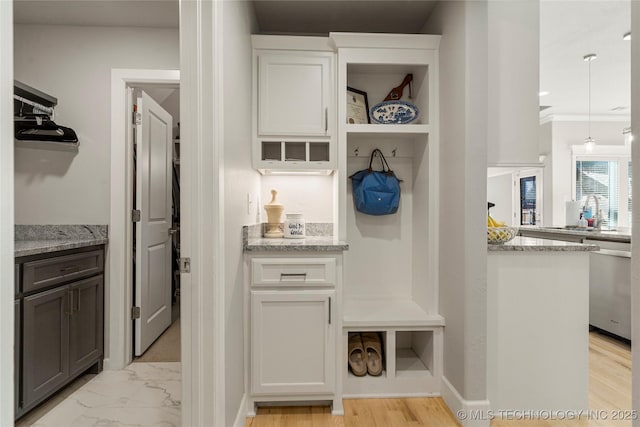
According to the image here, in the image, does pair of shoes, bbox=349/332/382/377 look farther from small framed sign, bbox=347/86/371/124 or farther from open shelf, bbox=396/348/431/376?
small framed sign, bbox=347/86/371/124

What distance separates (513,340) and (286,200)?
5.52ft

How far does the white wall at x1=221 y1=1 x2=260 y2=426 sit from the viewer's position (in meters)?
1.56

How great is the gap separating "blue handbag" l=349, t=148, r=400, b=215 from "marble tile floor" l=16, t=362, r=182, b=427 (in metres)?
1.70

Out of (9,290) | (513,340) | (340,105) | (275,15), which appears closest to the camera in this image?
(9,290)

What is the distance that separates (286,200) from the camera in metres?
2.61

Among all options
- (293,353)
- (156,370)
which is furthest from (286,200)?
(156,370)

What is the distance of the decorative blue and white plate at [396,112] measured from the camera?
2298mm

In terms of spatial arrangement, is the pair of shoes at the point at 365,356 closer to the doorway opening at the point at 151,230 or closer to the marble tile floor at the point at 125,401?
the marble tile floor at the point at 125,401

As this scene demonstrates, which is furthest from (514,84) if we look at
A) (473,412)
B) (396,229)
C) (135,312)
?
(135,312)

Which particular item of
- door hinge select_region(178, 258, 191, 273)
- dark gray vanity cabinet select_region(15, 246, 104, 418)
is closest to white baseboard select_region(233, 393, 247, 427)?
door hinge select_region(178, 258, 191, 273)

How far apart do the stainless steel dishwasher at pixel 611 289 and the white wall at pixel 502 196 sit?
3.17 m

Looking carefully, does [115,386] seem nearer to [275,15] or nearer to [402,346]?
[402,346]

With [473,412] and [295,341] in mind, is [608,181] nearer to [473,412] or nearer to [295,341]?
[473,412]

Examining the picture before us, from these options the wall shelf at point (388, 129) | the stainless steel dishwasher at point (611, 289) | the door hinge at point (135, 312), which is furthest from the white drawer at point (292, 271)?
the stainless steel dishwasher at point (611, 289)
